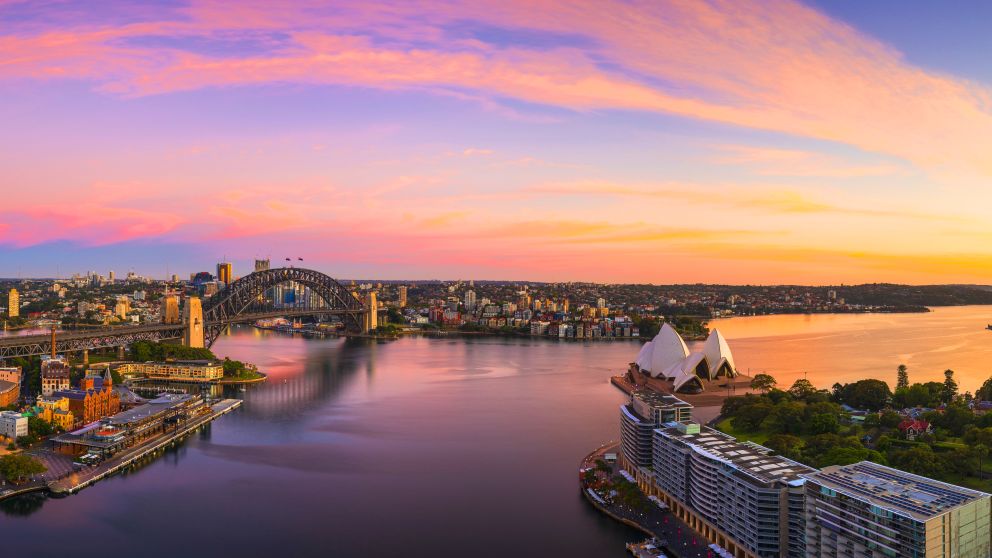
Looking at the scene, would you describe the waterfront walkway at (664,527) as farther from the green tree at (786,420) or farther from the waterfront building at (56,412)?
the waterfront building at (56,412)

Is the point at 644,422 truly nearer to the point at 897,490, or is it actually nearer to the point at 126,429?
the point at 897,490

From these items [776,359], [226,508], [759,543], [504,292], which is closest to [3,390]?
[226,508]

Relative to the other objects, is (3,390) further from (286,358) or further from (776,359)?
(776,359)

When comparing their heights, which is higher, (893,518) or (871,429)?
(893,518)

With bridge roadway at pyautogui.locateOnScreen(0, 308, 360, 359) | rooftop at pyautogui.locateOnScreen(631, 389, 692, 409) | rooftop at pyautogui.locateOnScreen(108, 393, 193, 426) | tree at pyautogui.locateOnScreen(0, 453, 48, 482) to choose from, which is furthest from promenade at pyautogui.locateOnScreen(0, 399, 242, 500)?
bridge roadway at pyautogui.locateOnScreen(0, 308, 360, 359)

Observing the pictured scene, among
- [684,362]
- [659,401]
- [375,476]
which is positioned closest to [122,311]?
[684,362]

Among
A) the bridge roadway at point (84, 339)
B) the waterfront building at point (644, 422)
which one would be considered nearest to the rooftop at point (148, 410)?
the bridge roadway at point (84, 339)
